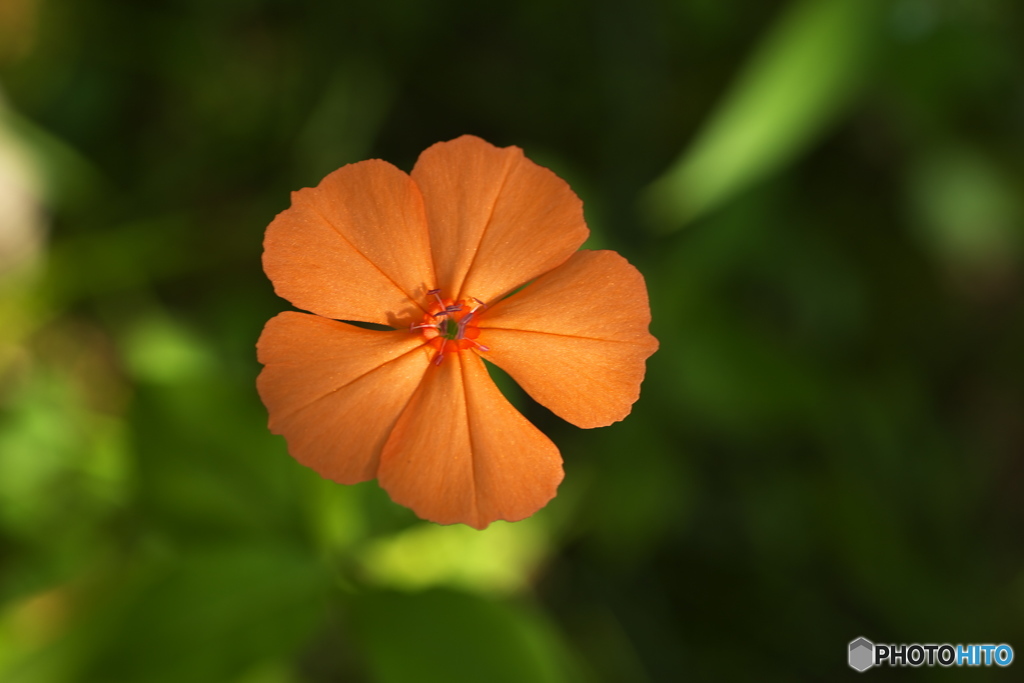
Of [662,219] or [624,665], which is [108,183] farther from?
[624,665]

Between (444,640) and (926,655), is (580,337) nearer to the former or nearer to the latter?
(444,640)

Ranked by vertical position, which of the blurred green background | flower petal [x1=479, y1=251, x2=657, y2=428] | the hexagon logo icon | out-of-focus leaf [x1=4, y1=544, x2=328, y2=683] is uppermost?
the blurred green background

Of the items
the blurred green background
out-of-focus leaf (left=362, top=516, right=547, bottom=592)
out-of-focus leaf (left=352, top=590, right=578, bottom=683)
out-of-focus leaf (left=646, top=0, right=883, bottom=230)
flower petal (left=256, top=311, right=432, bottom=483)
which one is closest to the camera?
flower petal (left=256, top=311, right=432, bottom=483)

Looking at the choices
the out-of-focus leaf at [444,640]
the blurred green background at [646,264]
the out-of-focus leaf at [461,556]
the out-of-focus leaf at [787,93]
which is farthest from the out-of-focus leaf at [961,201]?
the out-of-focus leaf at [444,640]

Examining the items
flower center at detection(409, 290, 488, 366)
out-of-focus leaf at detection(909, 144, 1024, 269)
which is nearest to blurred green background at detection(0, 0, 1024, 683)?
out-of-focus leaf at detection(909, 144, 1024, 269)

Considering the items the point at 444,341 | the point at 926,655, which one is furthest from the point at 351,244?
the point at 926,655

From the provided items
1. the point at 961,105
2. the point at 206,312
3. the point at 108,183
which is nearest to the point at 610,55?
the point at 961,105

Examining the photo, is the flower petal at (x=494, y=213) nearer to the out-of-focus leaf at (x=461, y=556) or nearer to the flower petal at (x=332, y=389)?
the flower petal at (x=332, y=389)

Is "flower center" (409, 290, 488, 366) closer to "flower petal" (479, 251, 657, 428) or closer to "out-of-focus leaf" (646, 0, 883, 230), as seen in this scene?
"flower petal" (479, 251, 657, 428)
